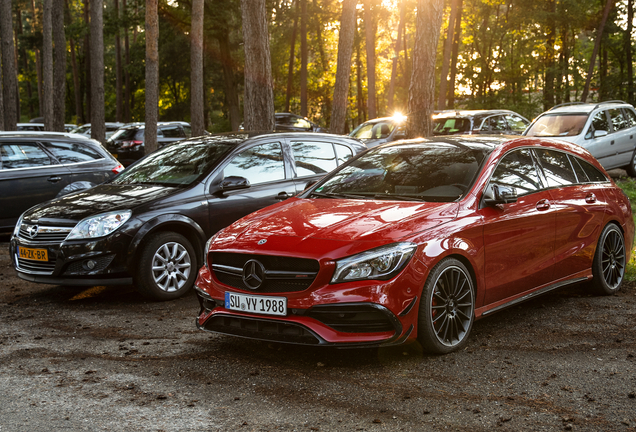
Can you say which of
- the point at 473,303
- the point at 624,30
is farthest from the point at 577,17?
the point at 473,303

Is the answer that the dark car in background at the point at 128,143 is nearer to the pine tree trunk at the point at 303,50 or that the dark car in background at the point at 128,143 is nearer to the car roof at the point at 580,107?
the car roof at the point at 580,107

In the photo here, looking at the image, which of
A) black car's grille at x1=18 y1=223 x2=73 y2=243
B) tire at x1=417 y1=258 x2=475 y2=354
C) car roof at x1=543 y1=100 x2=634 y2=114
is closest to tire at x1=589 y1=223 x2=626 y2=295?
tire at x1=417 y1=258 x2=475 y2=354

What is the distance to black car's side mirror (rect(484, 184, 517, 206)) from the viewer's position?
219 inches

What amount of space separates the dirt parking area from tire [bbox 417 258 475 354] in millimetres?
129

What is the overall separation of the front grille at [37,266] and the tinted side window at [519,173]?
4.51 metres

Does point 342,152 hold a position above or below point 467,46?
below

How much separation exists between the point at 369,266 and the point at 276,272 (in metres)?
0.67

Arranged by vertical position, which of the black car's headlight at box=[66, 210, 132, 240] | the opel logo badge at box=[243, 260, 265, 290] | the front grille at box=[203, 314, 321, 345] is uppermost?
Result: the black car's headlight at box=[66, 210, 132, 240]

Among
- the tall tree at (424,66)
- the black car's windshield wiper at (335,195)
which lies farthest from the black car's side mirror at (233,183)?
the tall tree at (424,66)

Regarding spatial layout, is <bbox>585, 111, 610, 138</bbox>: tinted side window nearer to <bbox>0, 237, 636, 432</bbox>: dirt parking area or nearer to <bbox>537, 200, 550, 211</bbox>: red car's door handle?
<bbox>0, 237, 636, 432</bbox>: dirt parking area

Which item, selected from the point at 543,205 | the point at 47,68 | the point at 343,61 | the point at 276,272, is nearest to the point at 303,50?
the point at 47,68

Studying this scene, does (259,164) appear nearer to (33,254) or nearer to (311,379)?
(33,254)

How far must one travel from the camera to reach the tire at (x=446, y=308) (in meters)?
4.89

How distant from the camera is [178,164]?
8.13 m
